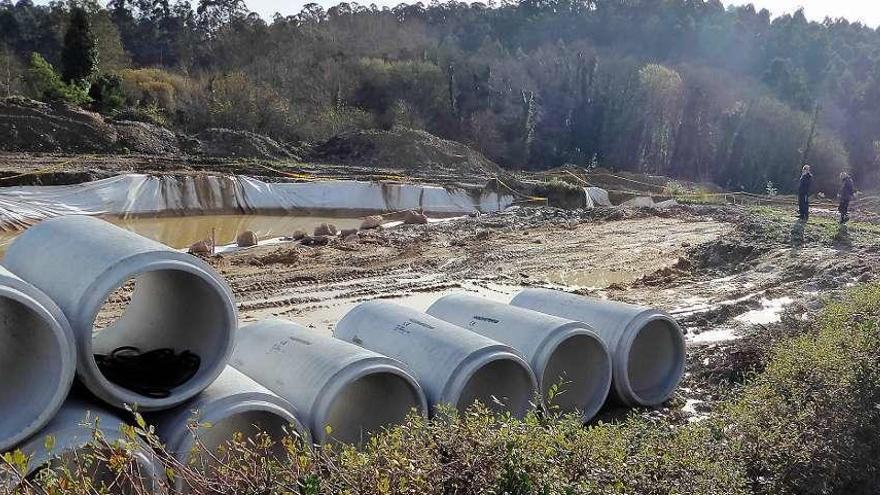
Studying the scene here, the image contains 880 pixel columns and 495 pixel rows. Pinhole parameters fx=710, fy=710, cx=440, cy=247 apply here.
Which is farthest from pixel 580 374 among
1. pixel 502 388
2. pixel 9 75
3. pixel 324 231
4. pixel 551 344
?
pixel 9 75

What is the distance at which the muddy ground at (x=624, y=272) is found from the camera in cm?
925

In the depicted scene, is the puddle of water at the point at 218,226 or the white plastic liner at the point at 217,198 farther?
the puddle of water at the point at 218,226

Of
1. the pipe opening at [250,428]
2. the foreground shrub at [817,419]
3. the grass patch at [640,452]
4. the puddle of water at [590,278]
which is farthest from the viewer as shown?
the puddle of water at [590,278]

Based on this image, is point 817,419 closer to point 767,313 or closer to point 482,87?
point 767,313

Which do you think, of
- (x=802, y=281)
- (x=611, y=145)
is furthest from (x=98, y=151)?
(x=611, y=145)

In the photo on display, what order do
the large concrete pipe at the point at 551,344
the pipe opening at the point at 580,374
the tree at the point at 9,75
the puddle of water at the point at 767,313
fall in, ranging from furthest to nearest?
the tree at the point at 9,75, the puddle of water at the point at 767,313, the pipe opening at the point at 580,374, the large concrete pipe at the point at 551,344

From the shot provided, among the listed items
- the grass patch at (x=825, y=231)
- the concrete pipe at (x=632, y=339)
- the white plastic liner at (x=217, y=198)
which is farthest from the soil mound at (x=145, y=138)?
the concrete pipe at (x=632, y=339)

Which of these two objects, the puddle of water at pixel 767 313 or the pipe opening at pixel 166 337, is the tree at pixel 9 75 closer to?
the pipe opening at pixel 166 337

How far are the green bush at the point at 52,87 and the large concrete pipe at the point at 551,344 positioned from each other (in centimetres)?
2845

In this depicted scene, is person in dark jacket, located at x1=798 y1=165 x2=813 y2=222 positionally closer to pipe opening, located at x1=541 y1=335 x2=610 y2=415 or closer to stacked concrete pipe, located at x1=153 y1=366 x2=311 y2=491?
pipe opening, located at x1=541 y1=335 x2=610 y2=415

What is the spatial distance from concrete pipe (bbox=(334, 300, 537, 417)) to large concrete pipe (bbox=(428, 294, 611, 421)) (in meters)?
0.24

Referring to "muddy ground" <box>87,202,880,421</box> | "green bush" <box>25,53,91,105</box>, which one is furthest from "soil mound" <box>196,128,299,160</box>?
"muddy ground" <box>87,202,880,421</box>

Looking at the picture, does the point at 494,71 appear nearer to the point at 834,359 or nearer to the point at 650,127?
the point at 650,127

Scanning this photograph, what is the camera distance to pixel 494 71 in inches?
2231
